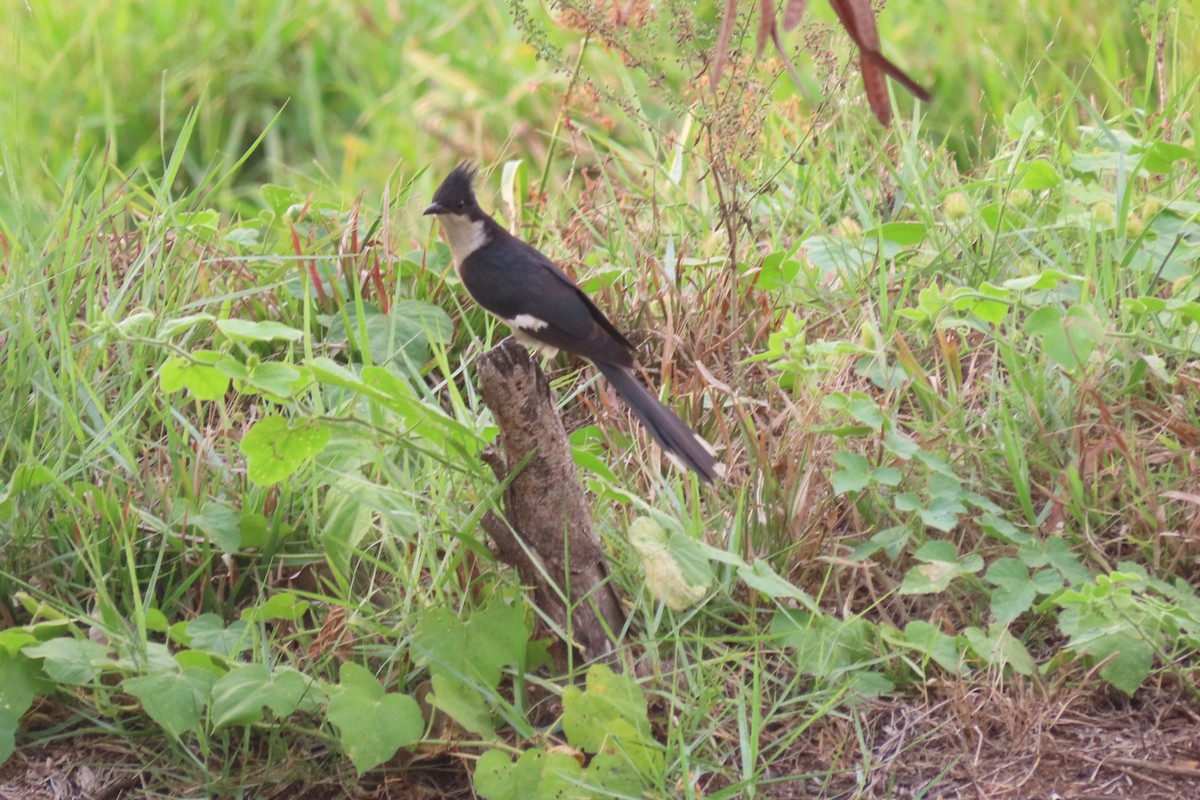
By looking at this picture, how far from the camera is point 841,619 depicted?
2.96m

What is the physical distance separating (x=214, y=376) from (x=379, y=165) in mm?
4306

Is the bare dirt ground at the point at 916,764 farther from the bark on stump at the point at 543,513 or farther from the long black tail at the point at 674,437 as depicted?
the long black tail at the point at 674,437

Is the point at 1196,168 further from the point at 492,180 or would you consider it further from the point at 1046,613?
the point at 492,180

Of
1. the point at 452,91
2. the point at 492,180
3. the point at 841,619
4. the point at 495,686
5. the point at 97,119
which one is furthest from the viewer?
the point at 452,91

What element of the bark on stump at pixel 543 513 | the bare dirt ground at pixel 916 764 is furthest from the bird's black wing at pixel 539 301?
the bare dirt ground at pixel 916 764

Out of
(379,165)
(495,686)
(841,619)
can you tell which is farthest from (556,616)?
(379,165)

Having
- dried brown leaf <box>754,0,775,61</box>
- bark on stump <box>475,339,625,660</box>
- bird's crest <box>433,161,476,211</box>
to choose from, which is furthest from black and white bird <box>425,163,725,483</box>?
dried brown leaf <box>754,0,775,61</box>

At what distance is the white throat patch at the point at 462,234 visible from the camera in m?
3.80

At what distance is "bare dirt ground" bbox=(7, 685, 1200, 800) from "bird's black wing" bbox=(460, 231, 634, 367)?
108 centimetres

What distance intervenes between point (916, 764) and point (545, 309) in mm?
1396

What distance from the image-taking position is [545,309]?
11.5 ft

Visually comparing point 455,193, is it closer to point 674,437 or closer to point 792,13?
point 674,437

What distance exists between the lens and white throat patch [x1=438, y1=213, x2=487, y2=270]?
3799 millimetres

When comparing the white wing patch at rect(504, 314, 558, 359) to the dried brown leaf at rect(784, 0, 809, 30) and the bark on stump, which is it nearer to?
the bark on stump
